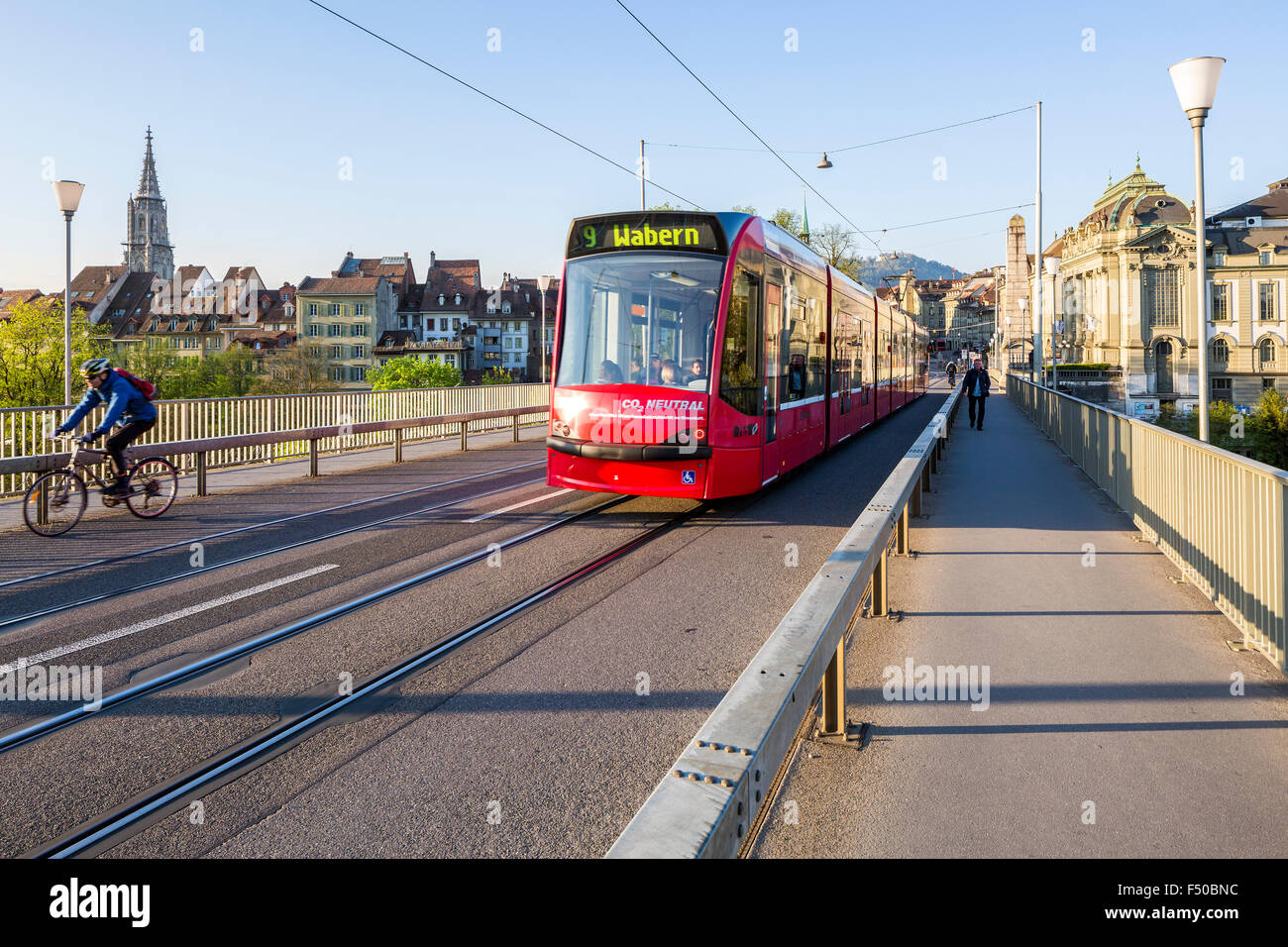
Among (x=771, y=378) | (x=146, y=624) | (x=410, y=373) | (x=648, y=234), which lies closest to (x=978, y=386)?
(x=771, y=378)

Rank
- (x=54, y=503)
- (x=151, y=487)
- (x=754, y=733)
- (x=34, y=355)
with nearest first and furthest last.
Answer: (x=754, y=733) < (x=54, y=503) < (x=151, y=487) < (x=34, y=355)

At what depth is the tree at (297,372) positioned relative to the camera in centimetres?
9106

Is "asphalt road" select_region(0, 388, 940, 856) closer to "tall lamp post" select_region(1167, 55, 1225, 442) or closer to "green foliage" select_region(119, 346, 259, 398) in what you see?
"tall lamp post" select_region(1167, 55, 1225, 442)

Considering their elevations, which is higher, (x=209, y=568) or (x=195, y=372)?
(x=195, y=372)

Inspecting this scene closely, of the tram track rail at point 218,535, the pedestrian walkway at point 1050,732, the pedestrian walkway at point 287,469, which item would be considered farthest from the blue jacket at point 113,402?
the pedestrian walkway at point 1050,732

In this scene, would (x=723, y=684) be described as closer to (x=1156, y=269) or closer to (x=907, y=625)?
(x=907, y=625)

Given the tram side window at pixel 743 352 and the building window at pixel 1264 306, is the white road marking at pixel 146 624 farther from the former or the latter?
the building window at pixel 1264 306

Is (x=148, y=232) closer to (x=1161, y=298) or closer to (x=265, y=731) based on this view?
(x=1161, y=298)

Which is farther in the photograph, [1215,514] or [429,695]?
[1215,514]

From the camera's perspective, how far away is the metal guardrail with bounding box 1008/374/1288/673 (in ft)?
18.5

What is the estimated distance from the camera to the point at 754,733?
291 cm

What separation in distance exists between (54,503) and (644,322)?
22.0 ft

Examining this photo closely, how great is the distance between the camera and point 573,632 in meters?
6.60
